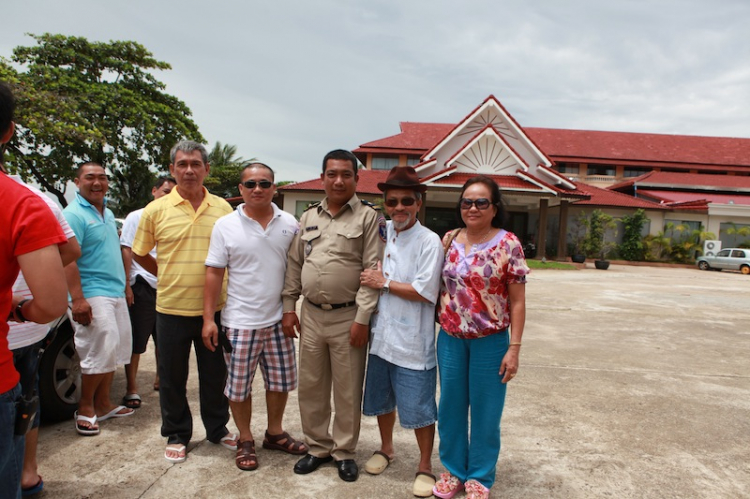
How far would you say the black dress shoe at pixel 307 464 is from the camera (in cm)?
283

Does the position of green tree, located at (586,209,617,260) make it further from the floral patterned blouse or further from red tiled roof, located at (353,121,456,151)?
the floral patterned blouse

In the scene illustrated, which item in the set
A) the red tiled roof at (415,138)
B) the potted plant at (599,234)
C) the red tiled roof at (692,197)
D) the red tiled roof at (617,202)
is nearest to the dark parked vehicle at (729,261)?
the red tiled roof at (617,202)

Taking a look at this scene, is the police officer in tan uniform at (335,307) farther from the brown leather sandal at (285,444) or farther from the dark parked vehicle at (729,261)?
the dark parked vehicle at (729,261)

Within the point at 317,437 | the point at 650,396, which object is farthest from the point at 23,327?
the point at 650,396

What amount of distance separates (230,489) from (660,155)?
35.8 meters

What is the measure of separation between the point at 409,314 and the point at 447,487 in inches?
37.2

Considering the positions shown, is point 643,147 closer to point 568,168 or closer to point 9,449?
point 568,168

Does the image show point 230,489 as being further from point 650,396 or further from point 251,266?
point 650,396

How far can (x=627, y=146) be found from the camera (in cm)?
3253

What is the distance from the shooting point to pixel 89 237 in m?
3.36

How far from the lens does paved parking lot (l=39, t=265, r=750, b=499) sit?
268 centimetres

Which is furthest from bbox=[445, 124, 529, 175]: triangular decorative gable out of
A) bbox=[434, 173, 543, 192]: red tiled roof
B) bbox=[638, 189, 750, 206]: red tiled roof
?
bbox=[638, 189, 750, 206]: red tiled roof

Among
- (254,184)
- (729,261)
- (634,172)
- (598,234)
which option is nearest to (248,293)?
(254,184)

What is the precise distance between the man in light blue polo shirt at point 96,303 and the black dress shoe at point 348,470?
5.62 ft
